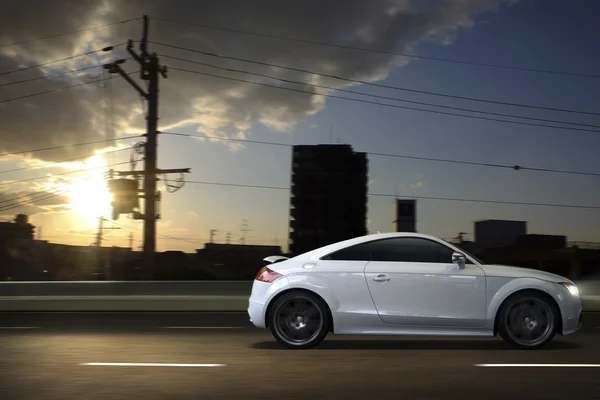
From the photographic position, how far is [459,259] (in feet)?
28.5

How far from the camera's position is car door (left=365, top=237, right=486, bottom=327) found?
8734 mm

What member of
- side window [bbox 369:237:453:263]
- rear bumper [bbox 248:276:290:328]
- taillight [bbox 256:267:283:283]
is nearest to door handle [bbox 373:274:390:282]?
side window [bbox 369:237:453:263]

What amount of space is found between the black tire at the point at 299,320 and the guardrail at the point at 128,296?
757 cm

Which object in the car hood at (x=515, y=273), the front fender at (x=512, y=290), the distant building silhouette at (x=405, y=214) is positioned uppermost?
the distant building silhouette at (x=405, y=214)

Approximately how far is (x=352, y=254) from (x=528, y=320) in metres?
2.35

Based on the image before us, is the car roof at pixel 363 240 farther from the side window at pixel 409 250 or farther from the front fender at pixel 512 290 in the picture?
the front fender at pixel 512 290

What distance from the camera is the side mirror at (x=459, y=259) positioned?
864 cm

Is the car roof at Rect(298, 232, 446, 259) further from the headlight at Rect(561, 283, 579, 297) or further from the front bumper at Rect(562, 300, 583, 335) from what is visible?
the front bumper at Rect(562, 300, 583, 335)

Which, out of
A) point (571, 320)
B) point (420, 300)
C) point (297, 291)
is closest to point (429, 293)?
point (420, 300)

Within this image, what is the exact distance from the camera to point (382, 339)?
10.0 m

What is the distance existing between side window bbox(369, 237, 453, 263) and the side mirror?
225 millimetres

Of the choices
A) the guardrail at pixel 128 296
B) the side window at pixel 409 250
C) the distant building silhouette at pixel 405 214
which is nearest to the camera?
the side window at pixel 409 250

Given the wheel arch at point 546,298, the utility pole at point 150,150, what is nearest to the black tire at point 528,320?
the wheel arch at point 546,298

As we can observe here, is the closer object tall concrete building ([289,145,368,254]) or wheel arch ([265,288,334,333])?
wheel arch ([265,288,334,333])
